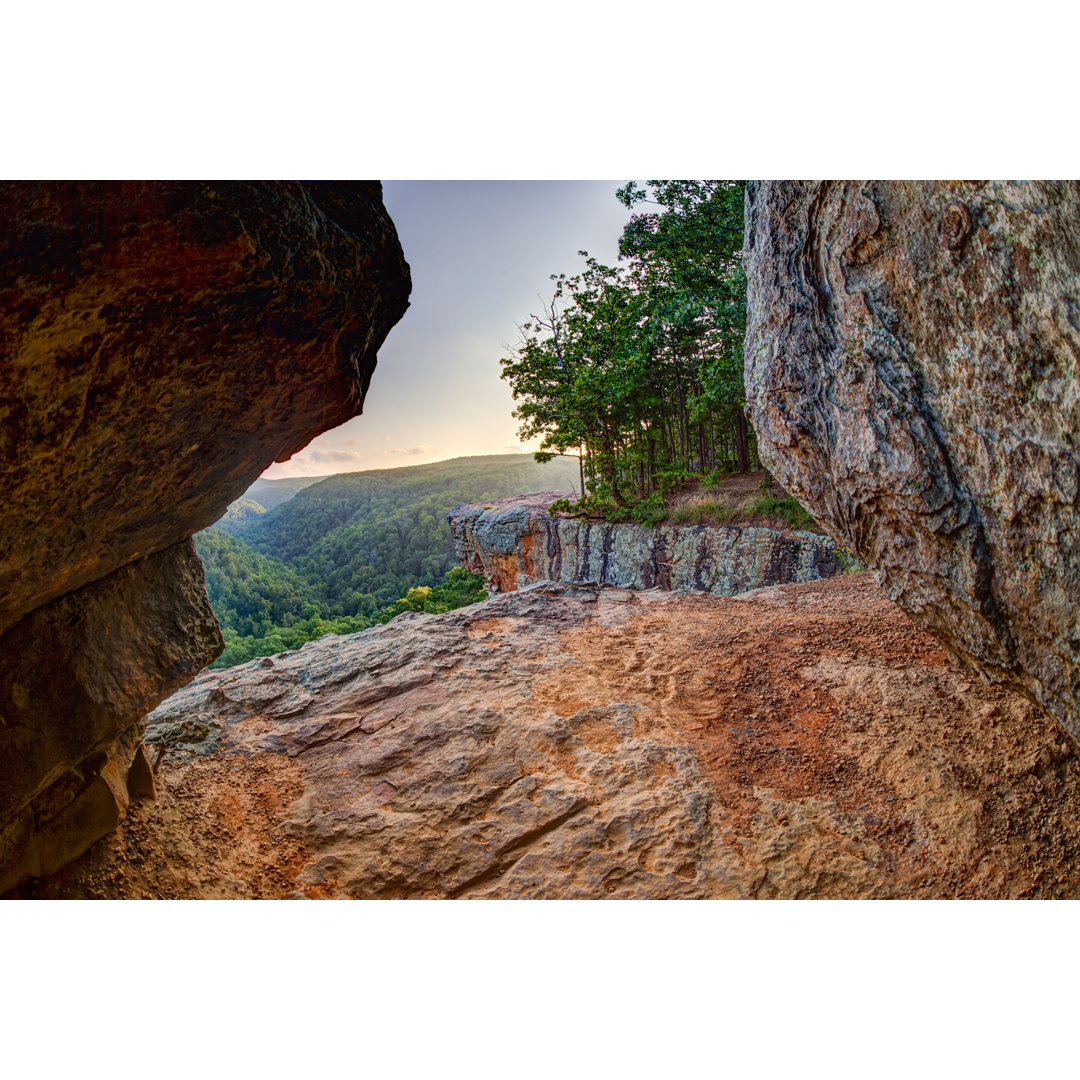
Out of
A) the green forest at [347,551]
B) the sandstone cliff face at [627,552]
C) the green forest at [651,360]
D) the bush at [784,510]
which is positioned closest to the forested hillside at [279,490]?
the green forest at [347,551]

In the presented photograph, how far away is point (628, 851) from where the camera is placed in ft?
10.7

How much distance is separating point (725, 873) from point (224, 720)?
411 cm

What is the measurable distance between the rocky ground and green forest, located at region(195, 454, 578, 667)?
12.4m

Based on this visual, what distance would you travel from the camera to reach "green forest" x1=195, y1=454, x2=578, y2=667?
79.4 ft

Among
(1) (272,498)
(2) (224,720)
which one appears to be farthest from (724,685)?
(1) (272,498)

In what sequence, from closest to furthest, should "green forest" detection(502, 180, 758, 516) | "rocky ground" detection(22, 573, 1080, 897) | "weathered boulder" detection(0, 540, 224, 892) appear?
"weathered boulder" detection(0, 540, 224, 892), "rocky ground" detection(22, 573, 1080, 897), "green forest" detection(502, 180, 758, 516)

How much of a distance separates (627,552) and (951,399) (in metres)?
12.2

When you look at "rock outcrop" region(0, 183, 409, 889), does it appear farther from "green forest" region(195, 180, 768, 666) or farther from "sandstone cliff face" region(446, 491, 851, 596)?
"sandstone cliff face" region(446, 491, 851, 596)

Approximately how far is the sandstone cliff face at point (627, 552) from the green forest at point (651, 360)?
1.13 meters

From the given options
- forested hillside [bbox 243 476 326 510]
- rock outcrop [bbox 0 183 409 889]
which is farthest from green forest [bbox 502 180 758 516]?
forested hillside [bbox 243 476 326 510]

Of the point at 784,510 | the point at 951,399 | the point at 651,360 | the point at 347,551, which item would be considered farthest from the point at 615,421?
the point at 347,551

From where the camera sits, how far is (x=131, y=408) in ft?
7.96

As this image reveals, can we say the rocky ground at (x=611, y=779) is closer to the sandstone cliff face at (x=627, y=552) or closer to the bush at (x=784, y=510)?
the sandstone cliff face at (x=627, y=552)

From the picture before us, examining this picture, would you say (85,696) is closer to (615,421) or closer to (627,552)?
(627,552)
